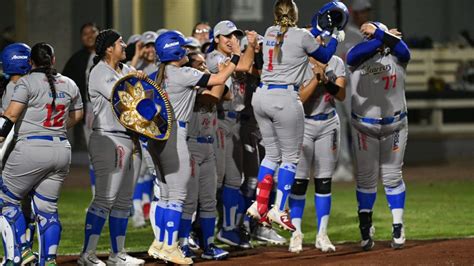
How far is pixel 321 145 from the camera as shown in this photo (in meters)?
10.5

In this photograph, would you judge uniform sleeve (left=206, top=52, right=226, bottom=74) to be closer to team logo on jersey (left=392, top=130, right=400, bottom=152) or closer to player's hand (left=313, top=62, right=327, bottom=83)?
player's hand (left=313, top=62, right=327, bottom=83)

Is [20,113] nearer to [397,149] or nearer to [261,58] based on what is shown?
[261,58]

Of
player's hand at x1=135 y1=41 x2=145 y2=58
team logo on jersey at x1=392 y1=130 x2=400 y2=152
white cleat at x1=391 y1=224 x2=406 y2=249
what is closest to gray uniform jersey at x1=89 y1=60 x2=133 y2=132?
team logo on jersey at x1=392 y1=130 x2=400 y2=152

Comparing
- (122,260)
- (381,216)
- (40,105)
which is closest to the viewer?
(40,105)

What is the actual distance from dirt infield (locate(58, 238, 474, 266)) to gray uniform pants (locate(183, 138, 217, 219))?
465 mm

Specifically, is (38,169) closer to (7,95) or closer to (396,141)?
(7,95)

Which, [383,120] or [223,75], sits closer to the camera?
[223,75]

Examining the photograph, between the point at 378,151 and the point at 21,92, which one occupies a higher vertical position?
the point at 21,92

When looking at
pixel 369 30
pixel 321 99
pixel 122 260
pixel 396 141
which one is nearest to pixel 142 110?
pixel 122 260

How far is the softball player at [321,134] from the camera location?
10.3m

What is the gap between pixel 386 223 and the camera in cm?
1265

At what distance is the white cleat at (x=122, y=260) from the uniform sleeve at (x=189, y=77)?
1.51m

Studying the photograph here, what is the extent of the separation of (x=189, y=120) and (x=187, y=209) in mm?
792

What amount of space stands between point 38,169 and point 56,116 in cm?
42
